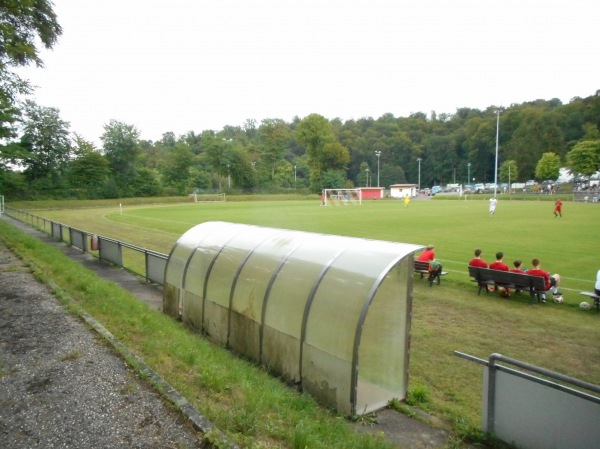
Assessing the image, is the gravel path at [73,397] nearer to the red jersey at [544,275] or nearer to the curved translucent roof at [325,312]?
the curved translucent roof at [325,312]

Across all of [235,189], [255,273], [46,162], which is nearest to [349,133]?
[235,189]

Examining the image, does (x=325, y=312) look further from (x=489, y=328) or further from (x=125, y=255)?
(x=125, y=255)

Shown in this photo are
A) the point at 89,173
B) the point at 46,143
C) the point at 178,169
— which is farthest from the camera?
the point at 178,169

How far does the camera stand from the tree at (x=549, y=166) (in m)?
100

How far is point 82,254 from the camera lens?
18.2 meters

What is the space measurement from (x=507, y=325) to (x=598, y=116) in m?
123

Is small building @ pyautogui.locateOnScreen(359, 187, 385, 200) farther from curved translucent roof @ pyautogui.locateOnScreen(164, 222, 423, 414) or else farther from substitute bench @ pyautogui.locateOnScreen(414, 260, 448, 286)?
curved translucent roof @ pyautogui.locateOnScreen(164, 222, 423, 414)

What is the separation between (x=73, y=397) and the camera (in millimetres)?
4887

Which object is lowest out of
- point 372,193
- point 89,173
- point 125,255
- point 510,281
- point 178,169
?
point 372,193

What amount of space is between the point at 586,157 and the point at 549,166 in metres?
9.46

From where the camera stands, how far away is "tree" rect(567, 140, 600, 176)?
90.7 metres

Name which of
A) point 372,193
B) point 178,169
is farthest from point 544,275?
point 178,169

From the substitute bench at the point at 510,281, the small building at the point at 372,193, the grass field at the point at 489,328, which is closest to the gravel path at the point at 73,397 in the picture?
the grass field at the point at 489,328

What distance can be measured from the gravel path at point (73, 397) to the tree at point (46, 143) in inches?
2898
